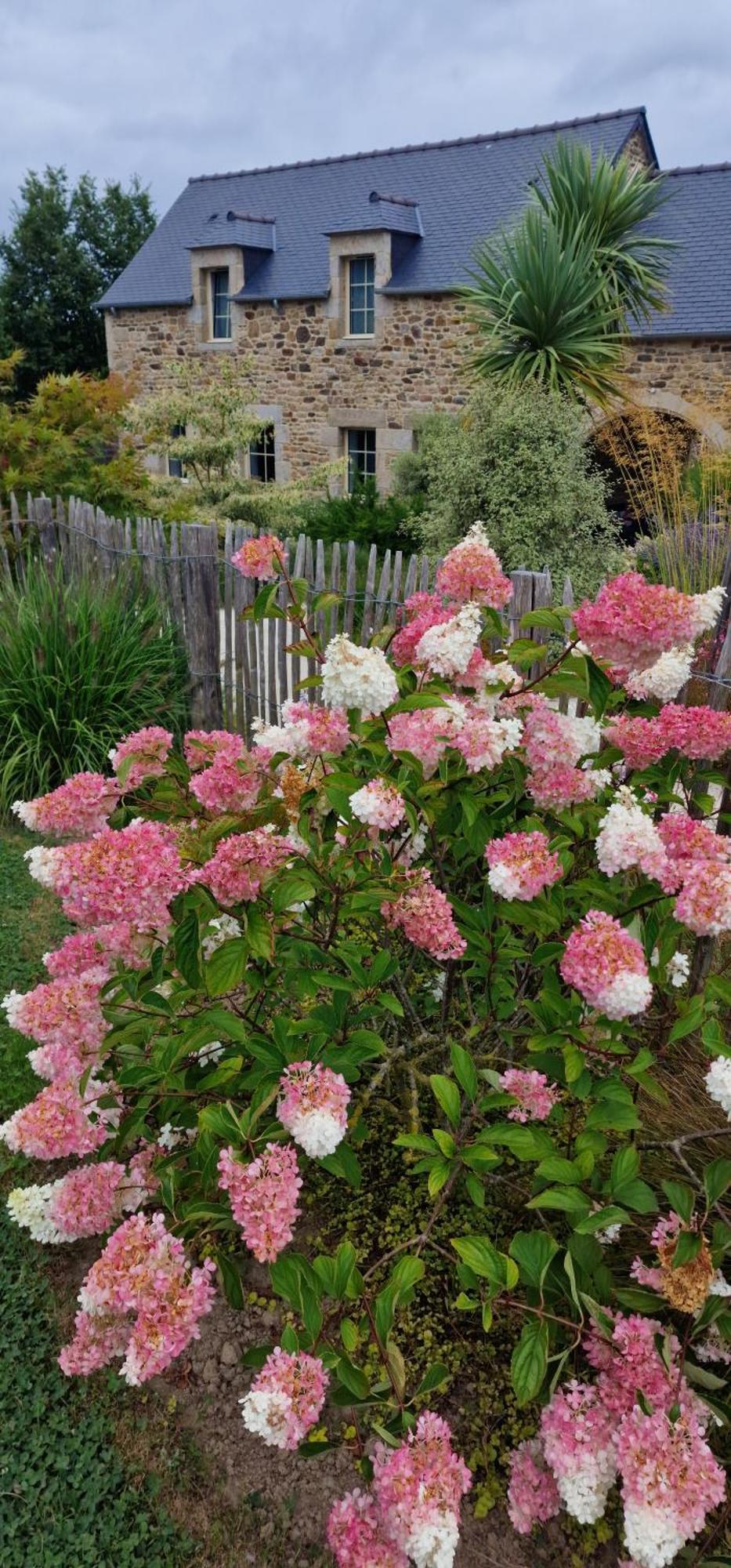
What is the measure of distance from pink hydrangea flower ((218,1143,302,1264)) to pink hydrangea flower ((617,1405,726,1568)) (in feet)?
2.09

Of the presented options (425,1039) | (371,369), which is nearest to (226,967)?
(425,1039)

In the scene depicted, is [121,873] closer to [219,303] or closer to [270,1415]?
[270,1415]

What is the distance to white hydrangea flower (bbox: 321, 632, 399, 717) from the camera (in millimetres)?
1942

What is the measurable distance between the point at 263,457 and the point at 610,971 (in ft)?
53.2

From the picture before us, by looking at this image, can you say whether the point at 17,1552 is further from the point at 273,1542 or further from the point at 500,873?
the point at 500,873

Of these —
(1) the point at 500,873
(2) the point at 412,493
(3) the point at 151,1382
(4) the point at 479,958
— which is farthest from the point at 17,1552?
(2) the point at 412,493

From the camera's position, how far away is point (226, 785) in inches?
85.0

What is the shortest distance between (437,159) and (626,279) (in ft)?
19.9

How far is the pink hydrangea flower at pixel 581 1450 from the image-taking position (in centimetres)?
165

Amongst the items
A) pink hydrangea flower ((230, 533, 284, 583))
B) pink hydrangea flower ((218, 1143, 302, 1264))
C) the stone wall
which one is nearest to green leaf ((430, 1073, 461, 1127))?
pink hydrangea flower ((218, 1143, 302, 1264))

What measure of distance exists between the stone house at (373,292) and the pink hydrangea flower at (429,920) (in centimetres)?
1105

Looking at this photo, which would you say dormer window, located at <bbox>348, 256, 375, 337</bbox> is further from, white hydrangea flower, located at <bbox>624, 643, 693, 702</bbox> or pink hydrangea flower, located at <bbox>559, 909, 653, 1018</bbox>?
pink hydrangea flower, located at <bbox>559, 909, 653, 1018</bbox>

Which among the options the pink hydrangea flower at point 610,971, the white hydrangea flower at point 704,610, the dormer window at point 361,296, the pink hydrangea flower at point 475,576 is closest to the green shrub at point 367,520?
the dormer window at point 361,296

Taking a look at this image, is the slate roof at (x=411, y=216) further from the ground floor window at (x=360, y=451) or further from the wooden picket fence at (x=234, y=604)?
the wooden picket fence at (x=234, y=604)
